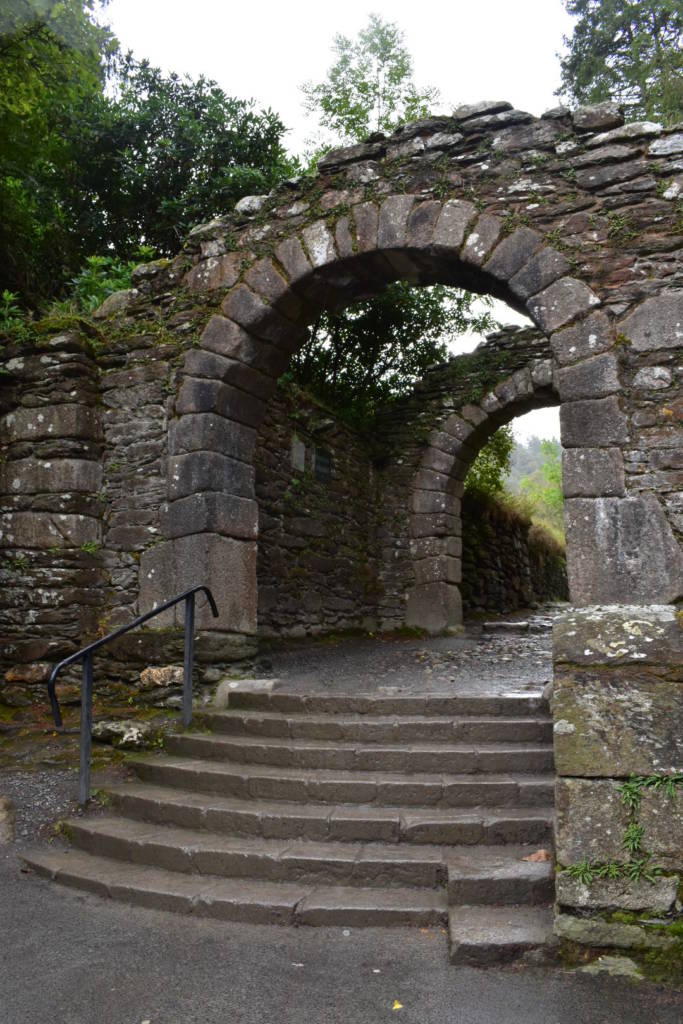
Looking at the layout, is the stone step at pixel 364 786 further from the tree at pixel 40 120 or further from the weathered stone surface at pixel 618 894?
the tree at pixel 40 120

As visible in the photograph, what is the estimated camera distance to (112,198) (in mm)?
9656

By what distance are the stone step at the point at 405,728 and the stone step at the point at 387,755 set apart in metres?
0.06

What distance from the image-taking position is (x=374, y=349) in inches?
424

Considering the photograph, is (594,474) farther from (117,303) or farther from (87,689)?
(117,303)

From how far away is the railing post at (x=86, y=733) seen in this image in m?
4.15

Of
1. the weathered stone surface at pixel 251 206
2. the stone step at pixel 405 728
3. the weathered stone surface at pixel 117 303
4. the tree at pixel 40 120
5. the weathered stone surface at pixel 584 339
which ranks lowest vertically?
the stone step at pixel 405 728

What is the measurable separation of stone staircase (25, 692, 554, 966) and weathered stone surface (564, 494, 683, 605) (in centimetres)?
81

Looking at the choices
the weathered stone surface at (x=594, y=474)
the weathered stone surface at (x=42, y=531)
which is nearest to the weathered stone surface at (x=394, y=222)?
the weathered stone surface at (x=594, y=474)

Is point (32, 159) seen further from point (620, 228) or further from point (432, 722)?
point (432, 722)

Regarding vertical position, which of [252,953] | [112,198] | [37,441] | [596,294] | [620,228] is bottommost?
[252,953]

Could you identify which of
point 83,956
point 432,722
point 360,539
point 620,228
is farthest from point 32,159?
point 83,956

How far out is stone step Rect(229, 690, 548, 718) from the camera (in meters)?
4.39

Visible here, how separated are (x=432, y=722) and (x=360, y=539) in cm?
529

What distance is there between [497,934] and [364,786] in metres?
1.14
